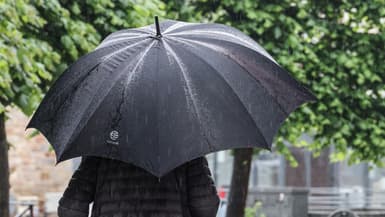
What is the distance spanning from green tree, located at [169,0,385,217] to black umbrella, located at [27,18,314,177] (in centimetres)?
806

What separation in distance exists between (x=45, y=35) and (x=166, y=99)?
6.01 metres

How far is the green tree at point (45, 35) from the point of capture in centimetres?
957

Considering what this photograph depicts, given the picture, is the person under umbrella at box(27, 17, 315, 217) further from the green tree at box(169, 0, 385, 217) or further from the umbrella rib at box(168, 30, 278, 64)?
the green tree at box(169, 0, 385, 217)

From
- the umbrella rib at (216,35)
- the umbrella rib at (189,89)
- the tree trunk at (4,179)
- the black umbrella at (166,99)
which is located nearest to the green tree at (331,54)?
the tree trunk at (4,179)

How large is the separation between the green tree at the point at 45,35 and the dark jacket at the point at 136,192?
3530 mm

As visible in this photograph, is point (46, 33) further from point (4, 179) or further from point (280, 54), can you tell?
point (280, 54)

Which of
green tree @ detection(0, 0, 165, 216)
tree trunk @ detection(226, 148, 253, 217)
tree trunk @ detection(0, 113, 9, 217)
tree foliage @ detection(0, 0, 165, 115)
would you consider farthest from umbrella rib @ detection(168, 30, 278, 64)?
tree trunk @ detection(226, 148, 253, 217)

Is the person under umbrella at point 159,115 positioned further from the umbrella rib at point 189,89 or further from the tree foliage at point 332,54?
the tree foliage at point 332,54

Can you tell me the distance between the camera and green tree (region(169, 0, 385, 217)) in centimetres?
1417

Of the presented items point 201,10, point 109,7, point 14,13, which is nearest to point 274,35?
point 201,10

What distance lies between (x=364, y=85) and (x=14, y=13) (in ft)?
22.4

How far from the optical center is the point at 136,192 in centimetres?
564

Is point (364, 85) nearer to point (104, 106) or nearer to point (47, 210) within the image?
point (104, 106)

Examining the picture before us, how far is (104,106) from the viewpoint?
18.5 feet
